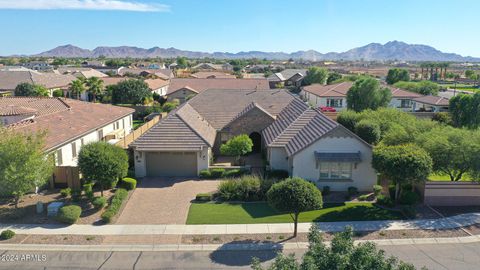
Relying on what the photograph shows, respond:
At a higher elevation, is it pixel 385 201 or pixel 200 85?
pixel 200 85

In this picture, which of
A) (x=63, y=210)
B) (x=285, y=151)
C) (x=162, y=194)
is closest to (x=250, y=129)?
(x=285, y=151)

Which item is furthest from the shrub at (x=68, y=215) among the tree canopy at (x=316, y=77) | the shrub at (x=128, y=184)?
Answer: the tree canopy at (x=316, y=77)

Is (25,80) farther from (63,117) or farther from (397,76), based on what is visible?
(397,76)

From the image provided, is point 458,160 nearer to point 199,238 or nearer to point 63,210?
point 199,238

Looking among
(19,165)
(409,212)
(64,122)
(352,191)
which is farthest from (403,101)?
(19,165)

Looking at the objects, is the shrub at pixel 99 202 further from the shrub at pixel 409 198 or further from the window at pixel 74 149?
the shrub at pixel 409 198
